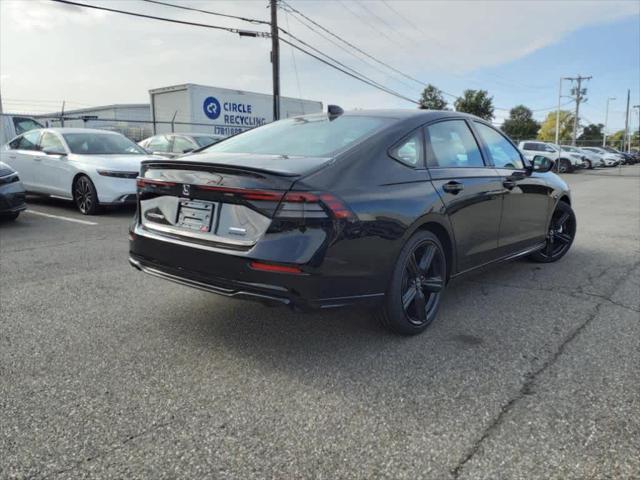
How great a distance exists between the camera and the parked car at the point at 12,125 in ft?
54.5

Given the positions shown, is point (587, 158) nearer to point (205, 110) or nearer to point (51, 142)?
point (205, 110)

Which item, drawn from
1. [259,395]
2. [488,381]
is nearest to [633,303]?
[488,381]

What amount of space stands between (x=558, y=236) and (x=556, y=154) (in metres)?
26.3

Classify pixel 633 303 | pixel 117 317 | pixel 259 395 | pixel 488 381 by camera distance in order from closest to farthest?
1. pixel 259 395
2. pixel 488 381
3. pixel 117 317
4. pixel 633 303

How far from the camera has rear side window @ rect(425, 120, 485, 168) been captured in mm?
3795

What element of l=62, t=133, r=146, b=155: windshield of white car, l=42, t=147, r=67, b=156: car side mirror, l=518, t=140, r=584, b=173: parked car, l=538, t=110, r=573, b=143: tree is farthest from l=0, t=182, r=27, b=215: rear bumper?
l=538, t=110, r=573, b=143: tree

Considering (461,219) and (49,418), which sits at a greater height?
(461,219)

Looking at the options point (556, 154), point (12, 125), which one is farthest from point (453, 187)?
point (556, 154)

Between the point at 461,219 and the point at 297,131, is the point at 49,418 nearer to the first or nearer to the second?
the point at 297,131

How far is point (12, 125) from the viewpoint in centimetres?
1684

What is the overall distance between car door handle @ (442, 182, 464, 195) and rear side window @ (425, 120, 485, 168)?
15 cm

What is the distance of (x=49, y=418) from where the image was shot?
249cm

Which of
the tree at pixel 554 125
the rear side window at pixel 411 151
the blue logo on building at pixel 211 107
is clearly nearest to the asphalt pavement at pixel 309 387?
the rear side window at pixel 411 151

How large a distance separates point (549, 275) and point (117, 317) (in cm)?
405
